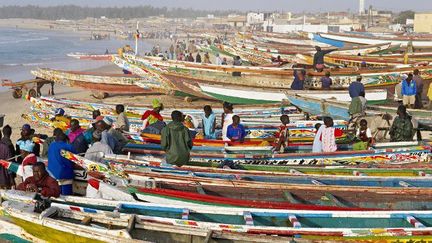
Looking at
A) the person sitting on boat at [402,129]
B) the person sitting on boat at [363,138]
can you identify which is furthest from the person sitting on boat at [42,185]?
the person sitting on boat at [402,129]

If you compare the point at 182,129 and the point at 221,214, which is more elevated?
the point at 182,129

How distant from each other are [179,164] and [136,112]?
252 inches

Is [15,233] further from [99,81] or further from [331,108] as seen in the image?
[99,81]

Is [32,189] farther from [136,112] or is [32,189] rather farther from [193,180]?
[136,112]

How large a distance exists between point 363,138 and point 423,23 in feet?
153

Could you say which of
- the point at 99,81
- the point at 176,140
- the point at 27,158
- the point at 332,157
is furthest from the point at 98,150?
the point at 99,81

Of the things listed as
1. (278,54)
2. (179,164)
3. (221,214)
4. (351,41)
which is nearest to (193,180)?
(179,164)

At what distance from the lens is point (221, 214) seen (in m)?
7.09

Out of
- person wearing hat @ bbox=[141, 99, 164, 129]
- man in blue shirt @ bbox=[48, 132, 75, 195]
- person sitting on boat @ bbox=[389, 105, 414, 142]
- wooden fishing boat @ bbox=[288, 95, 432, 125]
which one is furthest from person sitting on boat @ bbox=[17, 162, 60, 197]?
wooden fishing boat @ bbox=[288, 95, 432, 125]

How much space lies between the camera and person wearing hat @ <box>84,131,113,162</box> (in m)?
8.72

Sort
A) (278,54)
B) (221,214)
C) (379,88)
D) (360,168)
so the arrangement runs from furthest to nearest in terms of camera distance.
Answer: (278,54), (379,88), (360,168), (221,214)

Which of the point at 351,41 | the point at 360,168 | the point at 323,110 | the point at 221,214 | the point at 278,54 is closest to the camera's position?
the point at 221,214

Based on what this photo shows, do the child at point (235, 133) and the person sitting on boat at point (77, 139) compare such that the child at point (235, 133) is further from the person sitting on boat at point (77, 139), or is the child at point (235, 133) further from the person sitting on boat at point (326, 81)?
the person sitting on boat at point (326, 81)

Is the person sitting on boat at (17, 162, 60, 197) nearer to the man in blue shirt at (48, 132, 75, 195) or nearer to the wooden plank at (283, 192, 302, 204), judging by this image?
the man in blue shirt at (48, 132, 75, 195)
